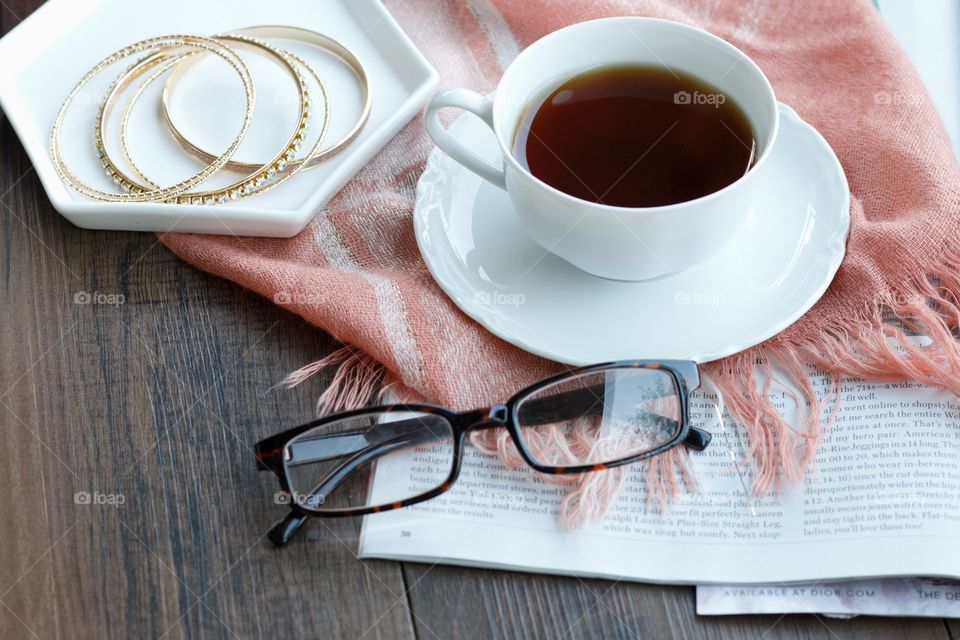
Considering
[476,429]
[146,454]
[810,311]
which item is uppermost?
[146,454]

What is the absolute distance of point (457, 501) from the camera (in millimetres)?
739

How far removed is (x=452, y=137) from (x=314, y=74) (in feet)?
0.83

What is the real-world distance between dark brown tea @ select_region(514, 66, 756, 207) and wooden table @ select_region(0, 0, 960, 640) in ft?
0.92

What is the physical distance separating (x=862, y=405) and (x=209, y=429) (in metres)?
0.58

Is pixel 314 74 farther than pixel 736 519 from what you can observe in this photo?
Yes

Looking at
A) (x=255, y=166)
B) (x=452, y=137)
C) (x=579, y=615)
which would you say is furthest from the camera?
(x=255, y=166)

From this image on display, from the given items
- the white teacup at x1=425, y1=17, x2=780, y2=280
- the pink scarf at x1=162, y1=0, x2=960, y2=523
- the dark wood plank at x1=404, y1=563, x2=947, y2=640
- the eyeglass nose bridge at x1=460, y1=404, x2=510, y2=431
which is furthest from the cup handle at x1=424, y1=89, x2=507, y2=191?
the dark wood plank at x1=404, y1=563, x2=947, y2=640

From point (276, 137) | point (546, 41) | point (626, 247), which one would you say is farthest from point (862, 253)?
point (276, 137)

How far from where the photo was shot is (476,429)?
2.42ft

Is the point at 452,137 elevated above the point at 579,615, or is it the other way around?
the point at 452,137

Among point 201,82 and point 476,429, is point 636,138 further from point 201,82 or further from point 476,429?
point 201,82

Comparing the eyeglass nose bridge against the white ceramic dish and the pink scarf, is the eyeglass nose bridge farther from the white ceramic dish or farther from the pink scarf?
the white ceramic dish

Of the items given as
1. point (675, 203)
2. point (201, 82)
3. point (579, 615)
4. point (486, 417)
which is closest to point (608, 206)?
point (675, 203)

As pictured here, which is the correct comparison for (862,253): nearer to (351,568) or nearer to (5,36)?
(351,568)
